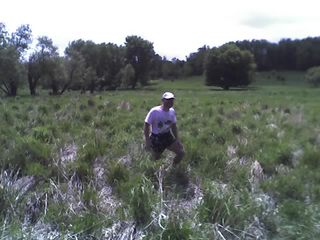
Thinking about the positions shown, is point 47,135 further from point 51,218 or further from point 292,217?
point 292,217

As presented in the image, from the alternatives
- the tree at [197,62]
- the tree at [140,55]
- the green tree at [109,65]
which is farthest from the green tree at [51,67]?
the tree at [197,62]

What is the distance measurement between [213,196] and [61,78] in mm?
57277

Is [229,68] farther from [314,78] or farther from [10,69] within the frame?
[10,69]

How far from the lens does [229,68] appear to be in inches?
3100

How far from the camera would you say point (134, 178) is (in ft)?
27.2

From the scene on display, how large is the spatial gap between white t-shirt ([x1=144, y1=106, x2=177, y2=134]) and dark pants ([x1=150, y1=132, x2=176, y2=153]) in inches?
3.1

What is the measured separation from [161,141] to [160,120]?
0.39 metres

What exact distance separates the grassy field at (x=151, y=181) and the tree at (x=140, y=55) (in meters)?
69.7

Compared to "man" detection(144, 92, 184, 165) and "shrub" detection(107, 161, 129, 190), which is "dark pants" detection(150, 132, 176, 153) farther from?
"shrub" detection(107, 161, 129, 190)

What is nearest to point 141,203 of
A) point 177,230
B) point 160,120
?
point 177,230

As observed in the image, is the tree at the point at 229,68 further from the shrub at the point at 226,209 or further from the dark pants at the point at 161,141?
the shrub at the point at 226,209

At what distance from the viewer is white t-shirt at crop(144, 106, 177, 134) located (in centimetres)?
962

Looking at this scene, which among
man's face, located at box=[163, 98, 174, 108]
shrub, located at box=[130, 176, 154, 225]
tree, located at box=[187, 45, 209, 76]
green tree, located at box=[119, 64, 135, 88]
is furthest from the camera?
tree, located at box=[187, 45, 209, 76]

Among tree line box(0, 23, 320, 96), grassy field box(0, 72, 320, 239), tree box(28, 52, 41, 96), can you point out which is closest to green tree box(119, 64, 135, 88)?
tree line box(0, 23, 320, 96)
